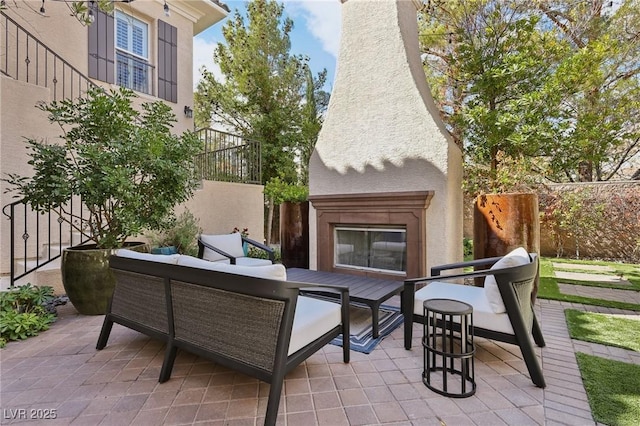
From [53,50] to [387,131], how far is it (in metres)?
6.71

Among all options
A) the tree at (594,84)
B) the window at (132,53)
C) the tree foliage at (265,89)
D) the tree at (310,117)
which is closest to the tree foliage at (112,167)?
the window at (132,53)

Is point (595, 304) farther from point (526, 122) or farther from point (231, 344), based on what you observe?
point (231, 344)

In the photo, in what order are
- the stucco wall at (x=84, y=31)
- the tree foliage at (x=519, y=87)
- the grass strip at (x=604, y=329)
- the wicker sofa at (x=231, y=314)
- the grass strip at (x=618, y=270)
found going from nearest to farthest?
the wicker sofa at (x=231, y=314)
the grass strip at (x=604, y=329)
the tree foliage at (x=519, y=87)
the grass strip at (x=618, y=270)
the stucco wall at (x=84, y=31)

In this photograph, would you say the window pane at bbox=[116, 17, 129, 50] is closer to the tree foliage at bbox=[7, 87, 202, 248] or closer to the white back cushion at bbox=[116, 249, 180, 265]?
the tree foliage at bbox=[7, 87, 202, 248]

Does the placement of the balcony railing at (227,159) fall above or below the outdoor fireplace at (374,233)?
above

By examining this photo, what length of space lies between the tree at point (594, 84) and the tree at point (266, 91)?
6490mm

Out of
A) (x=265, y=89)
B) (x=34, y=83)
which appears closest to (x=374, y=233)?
(x=34, y=83)

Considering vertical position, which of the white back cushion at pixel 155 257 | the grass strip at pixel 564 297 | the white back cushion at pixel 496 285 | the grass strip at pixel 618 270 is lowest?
the grass strip at pixel 564 297

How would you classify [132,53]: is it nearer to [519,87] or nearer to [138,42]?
[138,42]

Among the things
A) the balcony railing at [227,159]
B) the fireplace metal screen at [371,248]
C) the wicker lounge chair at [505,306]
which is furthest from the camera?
the balcony railing at [227,159]

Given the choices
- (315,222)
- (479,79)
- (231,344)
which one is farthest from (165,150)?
(479,79)

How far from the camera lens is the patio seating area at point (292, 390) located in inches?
75.2

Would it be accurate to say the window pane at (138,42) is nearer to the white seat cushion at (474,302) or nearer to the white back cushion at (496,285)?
the white seat cushion at (474,302)

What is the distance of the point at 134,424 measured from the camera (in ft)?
6.01
